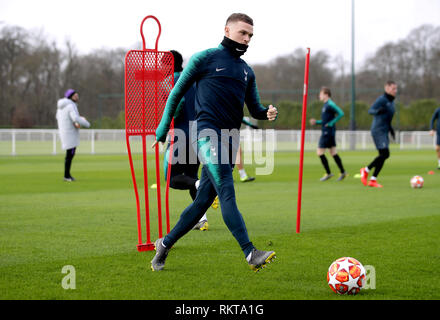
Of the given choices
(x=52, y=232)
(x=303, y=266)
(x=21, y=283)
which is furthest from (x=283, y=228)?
(x=21, y=283)

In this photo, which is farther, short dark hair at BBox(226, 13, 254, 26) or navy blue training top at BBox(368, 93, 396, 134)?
navy blue training top at BBox(368, 93, 396, 134)

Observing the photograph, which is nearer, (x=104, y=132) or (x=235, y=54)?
(x=235, y=54)

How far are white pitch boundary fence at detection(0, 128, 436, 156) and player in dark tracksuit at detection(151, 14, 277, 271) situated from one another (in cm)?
1884

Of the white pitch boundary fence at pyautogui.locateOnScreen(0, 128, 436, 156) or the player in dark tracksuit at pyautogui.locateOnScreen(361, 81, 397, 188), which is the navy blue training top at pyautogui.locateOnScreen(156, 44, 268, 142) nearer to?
the player in dark tracksuit at pyautogui.locateOnScreen(361, 81, 397, 188)

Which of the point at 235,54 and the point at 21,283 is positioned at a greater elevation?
the point at 235,54

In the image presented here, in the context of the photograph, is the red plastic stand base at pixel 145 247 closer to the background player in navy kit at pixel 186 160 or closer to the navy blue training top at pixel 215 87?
the background player in navy kit at pixel 186 160

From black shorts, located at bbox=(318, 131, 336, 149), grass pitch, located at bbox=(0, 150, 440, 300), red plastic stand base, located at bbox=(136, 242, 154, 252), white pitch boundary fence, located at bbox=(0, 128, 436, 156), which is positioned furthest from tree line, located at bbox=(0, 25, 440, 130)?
red plastic stand base, located at bbox=(136, 242, 154, 252)

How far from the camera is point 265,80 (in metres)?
61.4

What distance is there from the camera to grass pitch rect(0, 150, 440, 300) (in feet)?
15.9

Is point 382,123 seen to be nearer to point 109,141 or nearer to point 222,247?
point 222,247

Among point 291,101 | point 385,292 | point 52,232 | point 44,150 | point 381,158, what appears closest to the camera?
point 385,292
